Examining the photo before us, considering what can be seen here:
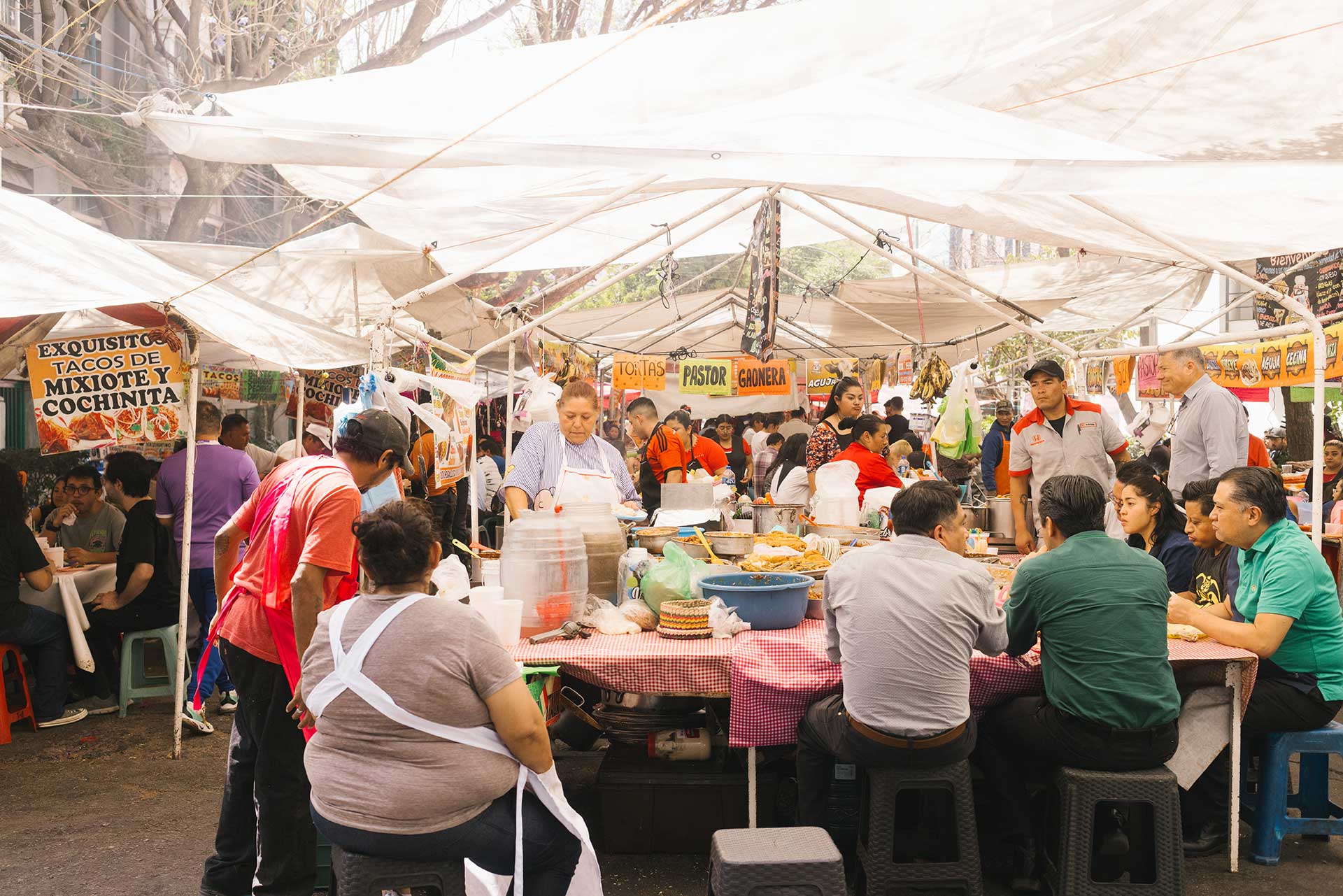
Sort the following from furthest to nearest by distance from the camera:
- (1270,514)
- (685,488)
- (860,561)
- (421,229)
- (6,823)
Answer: (421,229) < (685,488) < (6,823) < (1270,514) < (860,561)

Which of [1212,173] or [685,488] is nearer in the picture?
[1212,173]

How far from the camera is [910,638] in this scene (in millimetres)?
3576

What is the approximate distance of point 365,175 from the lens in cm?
624

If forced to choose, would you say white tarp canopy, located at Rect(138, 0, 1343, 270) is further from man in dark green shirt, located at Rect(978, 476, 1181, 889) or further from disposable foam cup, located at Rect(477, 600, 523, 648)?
disposable foam cup, located at Rect(477, 600, 523, 648)

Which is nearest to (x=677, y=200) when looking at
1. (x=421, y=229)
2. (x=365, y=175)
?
(x=421, y=229)

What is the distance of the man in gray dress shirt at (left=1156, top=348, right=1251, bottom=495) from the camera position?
256 inches

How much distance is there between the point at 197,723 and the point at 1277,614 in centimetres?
600

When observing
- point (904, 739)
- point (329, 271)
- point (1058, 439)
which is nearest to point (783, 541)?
point (904, 739)

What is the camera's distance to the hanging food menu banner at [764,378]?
12.5 meters

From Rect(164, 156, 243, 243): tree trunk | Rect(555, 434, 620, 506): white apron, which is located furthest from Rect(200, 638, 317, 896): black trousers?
Rect(164, 156, 243, 243): tree trunk

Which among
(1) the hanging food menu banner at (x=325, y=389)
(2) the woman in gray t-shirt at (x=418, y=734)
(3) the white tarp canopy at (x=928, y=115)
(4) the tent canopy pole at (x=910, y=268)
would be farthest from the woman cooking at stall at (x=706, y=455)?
(2) the woman in gray t-shirt at (x=418, y=734)

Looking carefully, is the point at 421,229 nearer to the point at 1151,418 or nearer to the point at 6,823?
the point at 6,823

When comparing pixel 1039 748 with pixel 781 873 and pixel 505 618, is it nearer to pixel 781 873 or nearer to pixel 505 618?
pixel 781 873

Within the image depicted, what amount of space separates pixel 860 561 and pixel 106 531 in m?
6.65
